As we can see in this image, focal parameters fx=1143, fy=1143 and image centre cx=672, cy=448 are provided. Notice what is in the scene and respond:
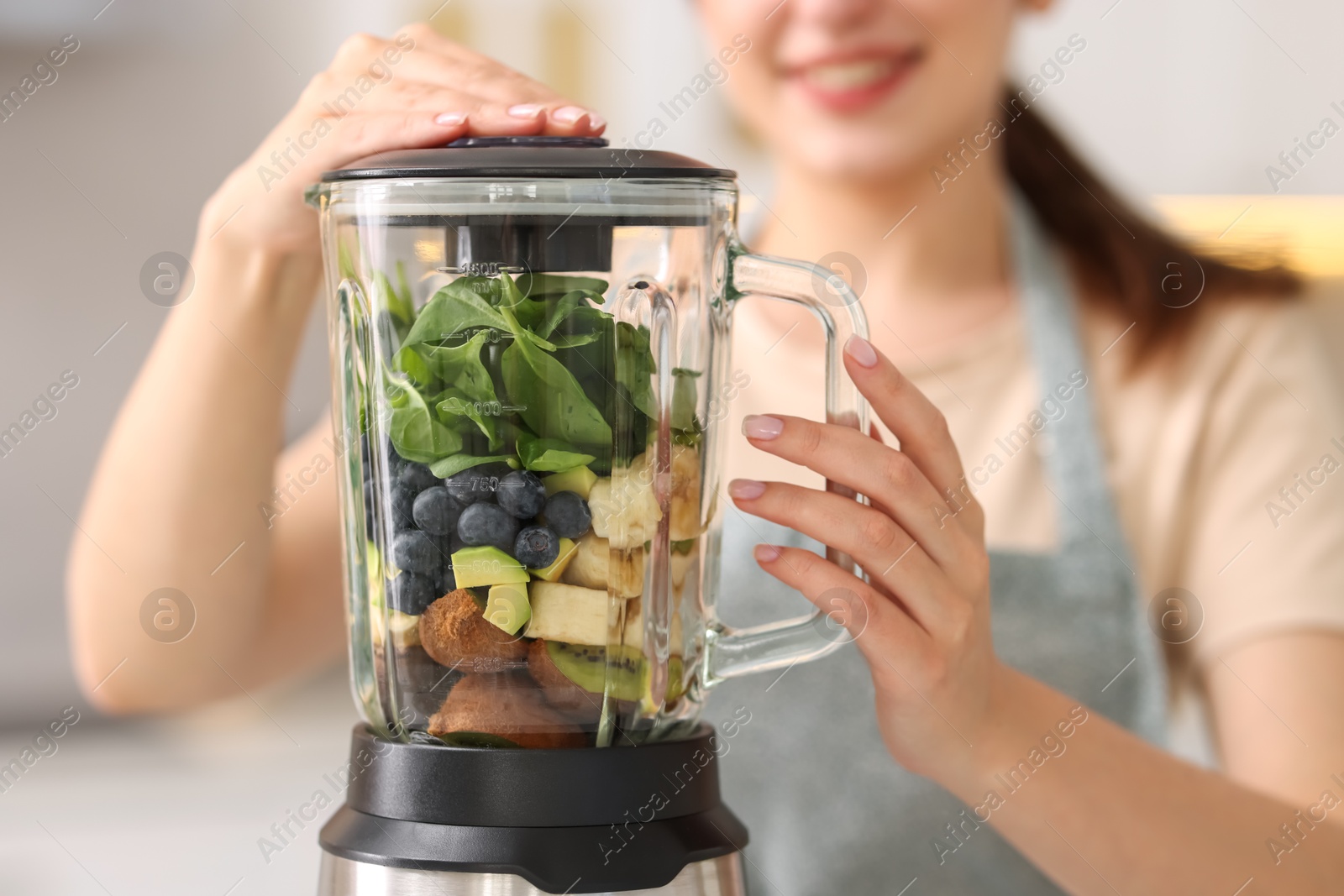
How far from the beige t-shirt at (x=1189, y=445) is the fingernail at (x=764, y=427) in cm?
48

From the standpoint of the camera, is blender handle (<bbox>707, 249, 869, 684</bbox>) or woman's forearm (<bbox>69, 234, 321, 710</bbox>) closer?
blender handle (<bbox>707, 249, 869, 684</bbox>)

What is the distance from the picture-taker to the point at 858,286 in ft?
3.45

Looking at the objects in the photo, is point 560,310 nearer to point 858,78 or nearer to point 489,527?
point 489,527

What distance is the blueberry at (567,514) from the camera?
421 mm

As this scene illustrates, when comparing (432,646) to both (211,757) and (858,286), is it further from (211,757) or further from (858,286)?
(211,757)

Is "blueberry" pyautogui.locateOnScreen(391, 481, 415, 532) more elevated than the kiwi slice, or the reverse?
"blueberry" pyautogui.locateOnScreen(391, 481, 415, 532)

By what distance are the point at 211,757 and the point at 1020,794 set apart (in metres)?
1.54

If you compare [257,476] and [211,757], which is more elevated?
[257,476]

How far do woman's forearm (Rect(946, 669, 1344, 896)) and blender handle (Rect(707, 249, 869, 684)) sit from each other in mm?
142

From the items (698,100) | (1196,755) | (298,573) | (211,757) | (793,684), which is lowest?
(211,757)

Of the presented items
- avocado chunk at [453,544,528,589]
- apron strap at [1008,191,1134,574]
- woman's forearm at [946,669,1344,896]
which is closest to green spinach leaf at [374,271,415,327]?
avocado chunk at [453,544,528,589]

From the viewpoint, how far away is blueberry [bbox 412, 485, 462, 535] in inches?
16.9

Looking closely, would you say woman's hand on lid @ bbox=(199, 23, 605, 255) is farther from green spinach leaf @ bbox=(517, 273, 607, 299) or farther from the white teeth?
the white teeth

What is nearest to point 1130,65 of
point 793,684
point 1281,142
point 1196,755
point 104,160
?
point 1281,142
